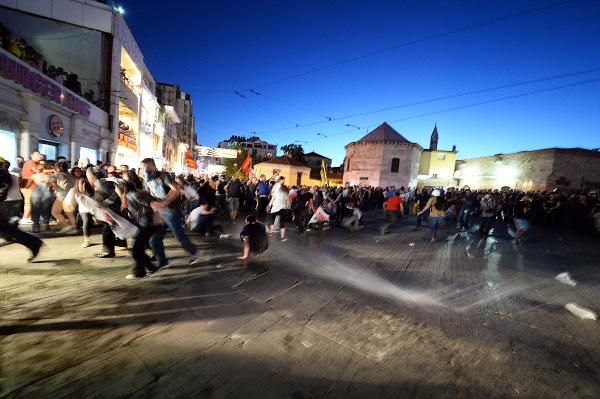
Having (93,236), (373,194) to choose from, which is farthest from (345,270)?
(373,194)

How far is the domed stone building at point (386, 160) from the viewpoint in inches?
1496

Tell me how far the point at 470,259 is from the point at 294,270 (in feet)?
16.1

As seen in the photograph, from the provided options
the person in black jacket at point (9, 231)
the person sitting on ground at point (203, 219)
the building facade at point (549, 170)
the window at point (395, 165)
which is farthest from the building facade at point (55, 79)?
the building facade at point (549, 170)

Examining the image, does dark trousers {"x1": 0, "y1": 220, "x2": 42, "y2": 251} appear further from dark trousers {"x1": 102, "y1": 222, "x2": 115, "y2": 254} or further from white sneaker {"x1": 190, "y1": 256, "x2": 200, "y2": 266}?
white sneaker {"x1": 190, "y1": 256, "x2": 200, "y2": 266}

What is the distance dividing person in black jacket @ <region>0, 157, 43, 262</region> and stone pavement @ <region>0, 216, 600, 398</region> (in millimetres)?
350

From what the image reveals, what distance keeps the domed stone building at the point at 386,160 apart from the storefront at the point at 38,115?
33.1 meters

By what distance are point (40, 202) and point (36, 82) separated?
682 cm

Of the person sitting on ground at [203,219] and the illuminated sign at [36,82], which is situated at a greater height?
the illuminated sign at [36,82]

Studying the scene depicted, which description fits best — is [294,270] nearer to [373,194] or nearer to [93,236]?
[93,236]

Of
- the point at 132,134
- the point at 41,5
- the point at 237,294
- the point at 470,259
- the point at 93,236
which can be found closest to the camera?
the point at 237,294

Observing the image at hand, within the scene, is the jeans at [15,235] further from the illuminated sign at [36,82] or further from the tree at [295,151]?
the tree at [295,151]

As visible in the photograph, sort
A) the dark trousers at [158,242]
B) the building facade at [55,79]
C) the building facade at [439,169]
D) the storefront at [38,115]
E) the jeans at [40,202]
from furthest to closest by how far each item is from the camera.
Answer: the building facade at [439,169] < the building facade at [55,79] < the storefront at [38,115] < the jeans at [40,202] < the dark trousers at [158,242]

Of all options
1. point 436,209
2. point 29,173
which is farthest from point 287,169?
point 29,173

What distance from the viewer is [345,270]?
549cm
